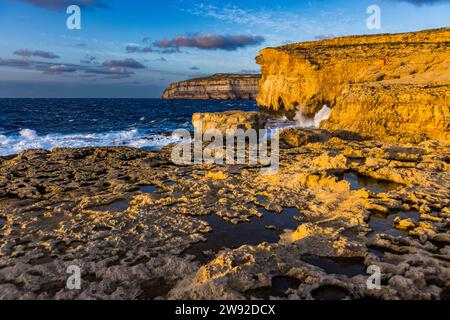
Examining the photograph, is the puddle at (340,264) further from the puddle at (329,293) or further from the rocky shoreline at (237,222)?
the puddle at (329,293)

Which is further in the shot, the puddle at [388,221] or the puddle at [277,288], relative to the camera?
the puddle at [388,221]

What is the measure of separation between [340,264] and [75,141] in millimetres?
31726

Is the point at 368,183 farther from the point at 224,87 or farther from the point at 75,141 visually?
the point at 224,87

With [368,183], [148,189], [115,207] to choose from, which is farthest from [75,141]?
[368,183]

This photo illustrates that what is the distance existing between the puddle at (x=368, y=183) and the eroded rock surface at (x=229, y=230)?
0.08 metres

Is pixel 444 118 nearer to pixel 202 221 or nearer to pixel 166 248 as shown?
pixel 202 221

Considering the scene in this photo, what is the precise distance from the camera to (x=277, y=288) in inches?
277

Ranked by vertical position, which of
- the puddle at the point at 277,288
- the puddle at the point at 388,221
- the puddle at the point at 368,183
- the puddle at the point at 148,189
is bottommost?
the puddle at the point at 277,288

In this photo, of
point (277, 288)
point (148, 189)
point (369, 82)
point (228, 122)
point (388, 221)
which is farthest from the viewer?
point (369, 82)

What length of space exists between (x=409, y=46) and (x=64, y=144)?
37.6 metres

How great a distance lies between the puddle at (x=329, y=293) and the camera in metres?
6.66

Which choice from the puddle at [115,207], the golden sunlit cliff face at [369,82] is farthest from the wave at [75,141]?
the puddle at [115,207]

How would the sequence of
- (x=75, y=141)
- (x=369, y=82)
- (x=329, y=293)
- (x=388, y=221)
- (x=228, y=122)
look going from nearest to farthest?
(x=329, y=293)
(x=388, y=221)
(x=228, y=122)
(x=369, y=82)
(x=75, y=141)
